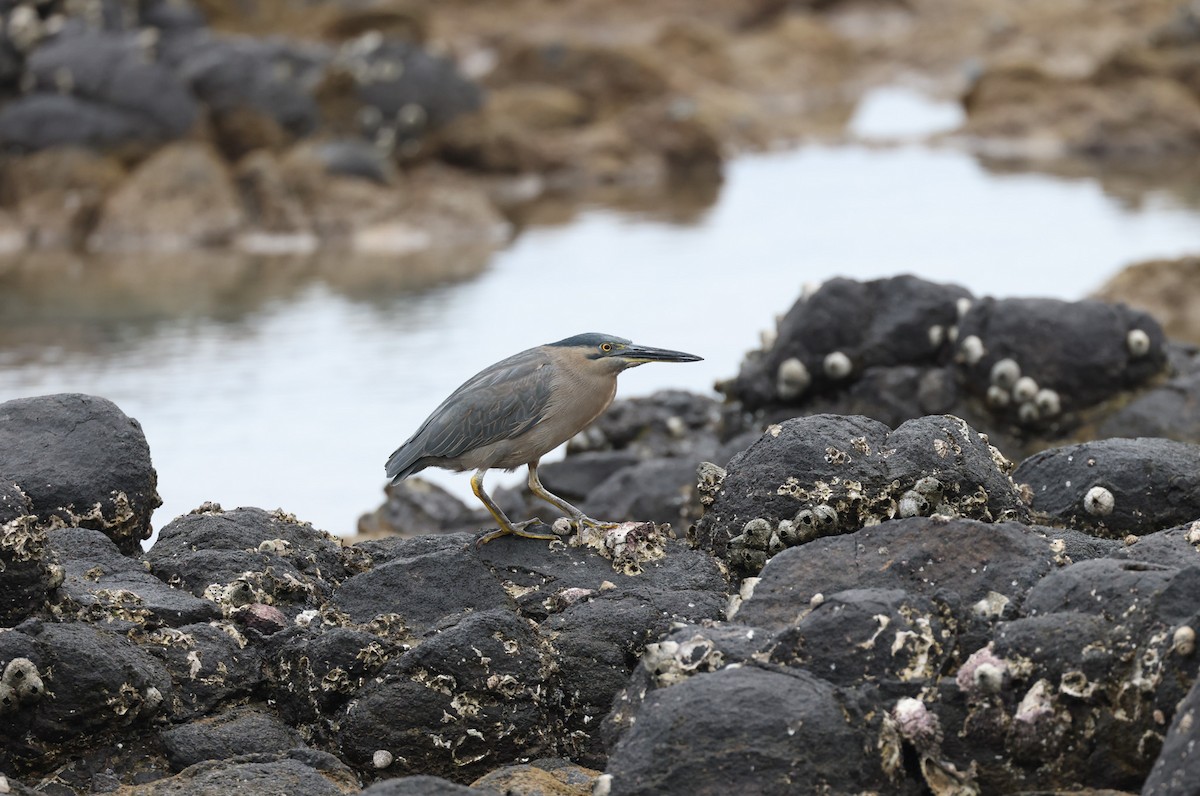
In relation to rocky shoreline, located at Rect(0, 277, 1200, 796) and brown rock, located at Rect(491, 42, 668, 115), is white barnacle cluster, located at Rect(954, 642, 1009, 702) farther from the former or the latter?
brown rock, located at Rect(491, 42, 668, 115)

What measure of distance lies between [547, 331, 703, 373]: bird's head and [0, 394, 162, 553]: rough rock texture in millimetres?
1877

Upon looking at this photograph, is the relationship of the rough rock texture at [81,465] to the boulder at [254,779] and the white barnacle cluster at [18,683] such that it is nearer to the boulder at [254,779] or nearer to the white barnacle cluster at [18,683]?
the white barnacle cluster at [18,683]

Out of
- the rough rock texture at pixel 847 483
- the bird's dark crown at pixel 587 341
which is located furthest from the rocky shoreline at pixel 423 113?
the rough rock texture at pixel 847 483

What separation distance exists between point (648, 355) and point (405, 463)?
115 centimetres

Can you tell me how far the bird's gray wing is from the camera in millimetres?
7059

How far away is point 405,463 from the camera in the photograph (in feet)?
23.5

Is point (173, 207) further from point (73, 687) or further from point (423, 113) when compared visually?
point (73, 687)

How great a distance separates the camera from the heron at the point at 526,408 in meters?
7.06

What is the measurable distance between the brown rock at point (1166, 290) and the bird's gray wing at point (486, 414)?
12.3 m

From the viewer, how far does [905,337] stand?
11.6 metres

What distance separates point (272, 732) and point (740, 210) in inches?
1042

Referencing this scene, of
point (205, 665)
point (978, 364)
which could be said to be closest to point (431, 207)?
point (978, 364)

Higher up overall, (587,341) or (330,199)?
(587,341)

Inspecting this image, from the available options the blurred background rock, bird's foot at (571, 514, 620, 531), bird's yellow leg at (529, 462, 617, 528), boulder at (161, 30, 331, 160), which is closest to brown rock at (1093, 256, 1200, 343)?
the blurred background rock
